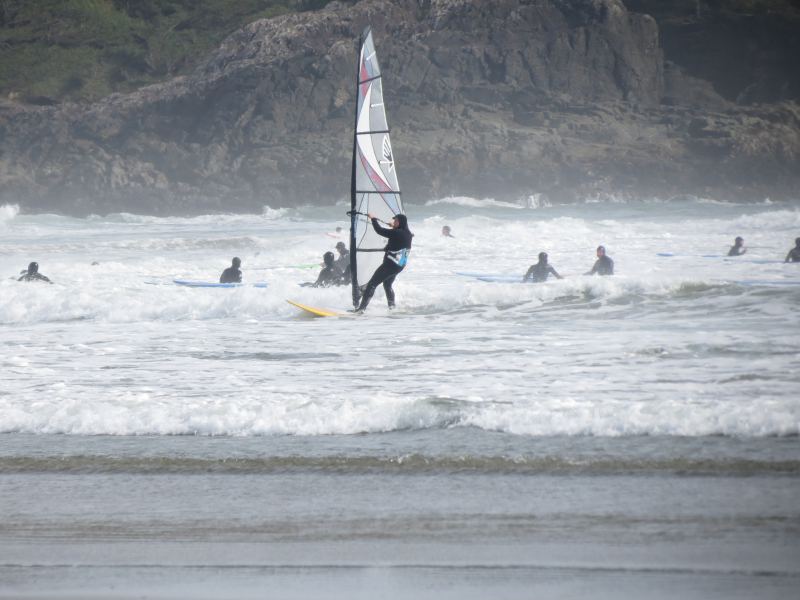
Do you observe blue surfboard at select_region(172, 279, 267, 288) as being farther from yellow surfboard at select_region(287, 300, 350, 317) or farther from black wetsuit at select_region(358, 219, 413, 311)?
black wetsuit at select_region(358, 219, 413, 311)

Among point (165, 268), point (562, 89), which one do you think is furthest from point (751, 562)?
point (562, 89)

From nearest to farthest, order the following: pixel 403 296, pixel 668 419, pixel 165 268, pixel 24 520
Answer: pixel 24 520, pixel 668 419, pixel 403 296, pixel 165 268

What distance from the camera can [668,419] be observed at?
5.96 meters

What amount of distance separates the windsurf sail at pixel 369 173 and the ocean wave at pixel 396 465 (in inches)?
310

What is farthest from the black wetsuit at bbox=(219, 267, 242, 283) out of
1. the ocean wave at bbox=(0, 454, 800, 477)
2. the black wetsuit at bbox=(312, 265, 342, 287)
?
the ocean wave at bbox=(0, 454, 800, 477)

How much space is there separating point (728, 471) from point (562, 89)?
71423 mm

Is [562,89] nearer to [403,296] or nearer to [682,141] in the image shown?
[682,141]

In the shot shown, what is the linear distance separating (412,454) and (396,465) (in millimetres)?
200

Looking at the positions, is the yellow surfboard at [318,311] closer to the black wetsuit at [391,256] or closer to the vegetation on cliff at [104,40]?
the black wetsuit at [391,256]

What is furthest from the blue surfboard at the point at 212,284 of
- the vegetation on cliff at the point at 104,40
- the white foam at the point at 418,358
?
the vegetation on cliff at the point at 104,40

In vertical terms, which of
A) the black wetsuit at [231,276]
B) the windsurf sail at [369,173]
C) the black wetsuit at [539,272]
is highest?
the windsurf sail at [369,173]

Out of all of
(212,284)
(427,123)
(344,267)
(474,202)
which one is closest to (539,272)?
(344,267)

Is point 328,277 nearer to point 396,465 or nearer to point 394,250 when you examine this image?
point 394,250

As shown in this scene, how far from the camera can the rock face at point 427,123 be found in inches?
2574
